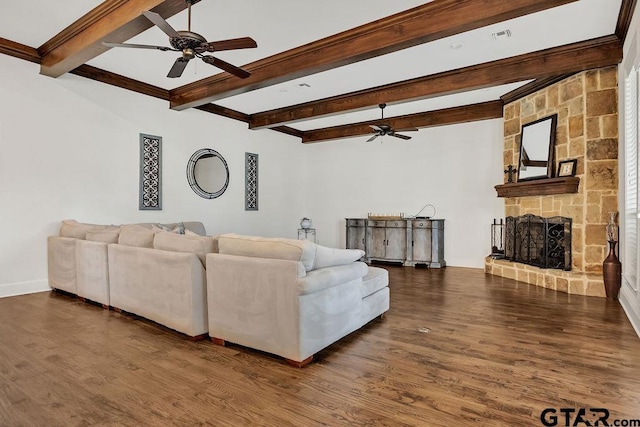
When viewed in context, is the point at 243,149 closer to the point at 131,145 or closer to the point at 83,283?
the point at 131,145

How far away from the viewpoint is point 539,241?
549 cm

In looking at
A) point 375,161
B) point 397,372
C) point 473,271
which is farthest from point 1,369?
point 375,161

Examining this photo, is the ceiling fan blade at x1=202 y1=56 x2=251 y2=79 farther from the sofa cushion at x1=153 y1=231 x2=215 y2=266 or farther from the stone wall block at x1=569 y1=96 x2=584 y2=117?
the stone wall block at x1=569 y1=96 x2=584 y2=117

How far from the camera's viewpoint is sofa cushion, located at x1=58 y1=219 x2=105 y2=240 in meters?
4.46

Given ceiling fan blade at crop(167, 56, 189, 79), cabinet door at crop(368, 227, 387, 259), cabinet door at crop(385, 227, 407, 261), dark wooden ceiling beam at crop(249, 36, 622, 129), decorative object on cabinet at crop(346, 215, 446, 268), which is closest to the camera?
ceiling fan blade at crop(167, 56, 189, 79)

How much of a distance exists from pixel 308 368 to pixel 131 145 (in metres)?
4.76

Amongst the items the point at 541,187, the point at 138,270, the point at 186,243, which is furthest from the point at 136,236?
the point at 541,187

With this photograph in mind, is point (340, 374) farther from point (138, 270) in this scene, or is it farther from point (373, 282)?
point (138, 270)

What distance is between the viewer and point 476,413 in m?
1.92

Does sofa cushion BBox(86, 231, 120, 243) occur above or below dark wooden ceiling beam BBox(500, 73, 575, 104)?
below

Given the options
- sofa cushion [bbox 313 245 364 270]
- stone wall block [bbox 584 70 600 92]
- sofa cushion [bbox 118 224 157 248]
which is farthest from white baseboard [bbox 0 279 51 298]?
stone wall block [bbox 584 70 600 92]

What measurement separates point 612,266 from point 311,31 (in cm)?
445

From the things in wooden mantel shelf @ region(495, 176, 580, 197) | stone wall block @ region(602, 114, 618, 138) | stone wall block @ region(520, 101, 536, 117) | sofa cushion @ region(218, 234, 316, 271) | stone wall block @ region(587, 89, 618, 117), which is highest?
stone wall block @ region(520, 101, 536, 117)

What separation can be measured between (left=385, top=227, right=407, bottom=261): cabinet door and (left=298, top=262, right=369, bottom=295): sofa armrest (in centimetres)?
415
